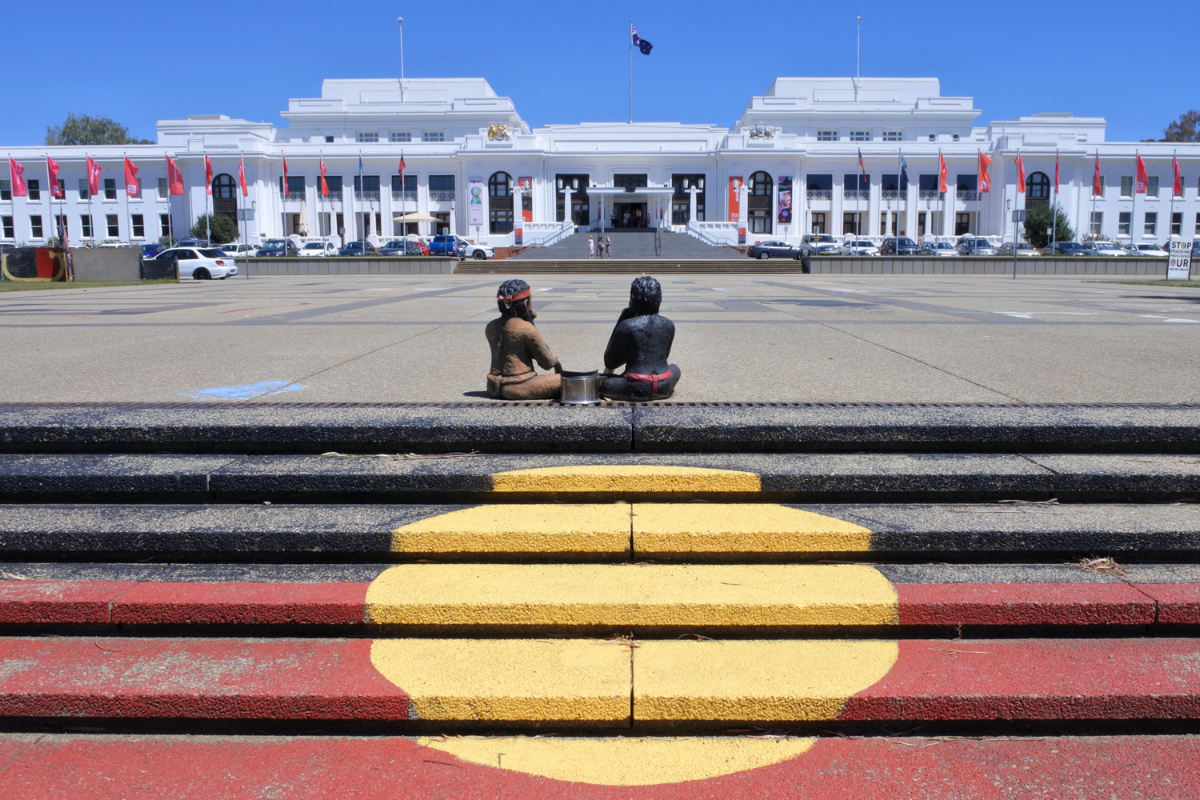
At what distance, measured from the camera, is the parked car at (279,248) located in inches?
2601

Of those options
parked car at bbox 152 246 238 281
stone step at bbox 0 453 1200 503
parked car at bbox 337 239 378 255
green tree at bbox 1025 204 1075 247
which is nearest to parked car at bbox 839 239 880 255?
green tree at bbox 1025 204 1075 247

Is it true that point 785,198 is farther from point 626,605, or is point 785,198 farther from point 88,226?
point 626,605

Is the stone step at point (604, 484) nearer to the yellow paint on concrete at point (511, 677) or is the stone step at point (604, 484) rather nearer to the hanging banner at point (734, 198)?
the yellow paint on concrete at point (511, 677)

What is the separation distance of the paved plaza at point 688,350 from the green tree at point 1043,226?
204ft

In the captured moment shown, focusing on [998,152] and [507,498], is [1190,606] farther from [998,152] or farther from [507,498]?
[998,152]

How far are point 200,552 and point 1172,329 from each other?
41.2ft

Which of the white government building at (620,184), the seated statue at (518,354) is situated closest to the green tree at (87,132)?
the white government building at (620,184)

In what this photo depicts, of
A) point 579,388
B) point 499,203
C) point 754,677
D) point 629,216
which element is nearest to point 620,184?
point 629,216

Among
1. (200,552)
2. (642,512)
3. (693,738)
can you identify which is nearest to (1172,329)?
(642,512)

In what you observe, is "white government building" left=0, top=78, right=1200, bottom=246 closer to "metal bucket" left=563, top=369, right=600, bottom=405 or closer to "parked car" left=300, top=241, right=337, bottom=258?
"parked car" left=300, top=241, right=337, bottom=258

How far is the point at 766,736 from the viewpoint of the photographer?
10.0 feet

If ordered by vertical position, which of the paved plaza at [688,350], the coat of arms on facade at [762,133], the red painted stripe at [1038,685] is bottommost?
the red painted stripe at [1038,685]

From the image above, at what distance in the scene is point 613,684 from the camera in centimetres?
315

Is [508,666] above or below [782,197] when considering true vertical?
below
